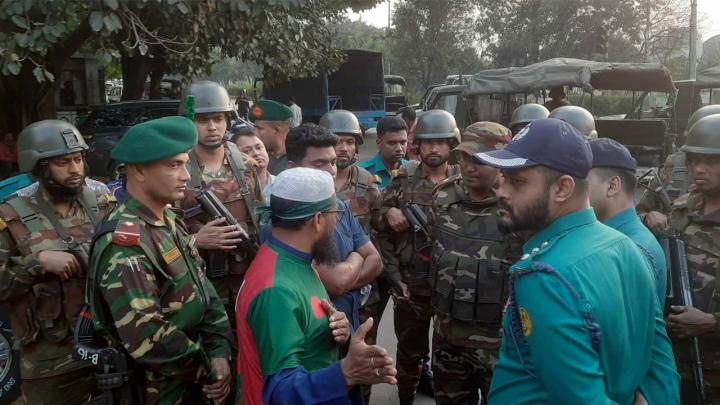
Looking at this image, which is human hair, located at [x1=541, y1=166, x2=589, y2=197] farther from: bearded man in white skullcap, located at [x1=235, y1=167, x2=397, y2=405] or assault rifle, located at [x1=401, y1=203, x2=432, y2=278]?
assault rifle, located at [x1=401, y1=203, x2=432, y2=278]

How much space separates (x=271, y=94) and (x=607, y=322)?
20271mm

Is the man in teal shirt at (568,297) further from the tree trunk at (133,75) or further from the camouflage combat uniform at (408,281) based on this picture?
the tree trunk at (133,75)

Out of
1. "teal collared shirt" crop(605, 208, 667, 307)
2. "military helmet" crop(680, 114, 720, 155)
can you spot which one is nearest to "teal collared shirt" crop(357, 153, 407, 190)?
"military helmet" crop(680, 114, 720, 155)

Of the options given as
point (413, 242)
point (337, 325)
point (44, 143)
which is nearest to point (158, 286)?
point (337, 325)

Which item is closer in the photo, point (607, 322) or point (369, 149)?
point (607, 322)

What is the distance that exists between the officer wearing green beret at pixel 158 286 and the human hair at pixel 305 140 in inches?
30.6

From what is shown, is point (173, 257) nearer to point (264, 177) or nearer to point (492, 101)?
point (264, 177)

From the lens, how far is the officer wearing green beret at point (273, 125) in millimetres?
5090

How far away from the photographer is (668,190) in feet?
16.1

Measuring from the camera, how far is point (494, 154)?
78.2 inches

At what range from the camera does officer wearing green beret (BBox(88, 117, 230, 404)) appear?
2.34m

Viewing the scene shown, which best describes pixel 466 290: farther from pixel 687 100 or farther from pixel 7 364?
pixel 687 100

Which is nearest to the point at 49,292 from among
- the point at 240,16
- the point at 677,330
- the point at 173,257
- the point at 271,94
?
the point at 173,257

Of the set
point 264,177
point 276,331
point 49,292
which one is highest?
point 264,177
